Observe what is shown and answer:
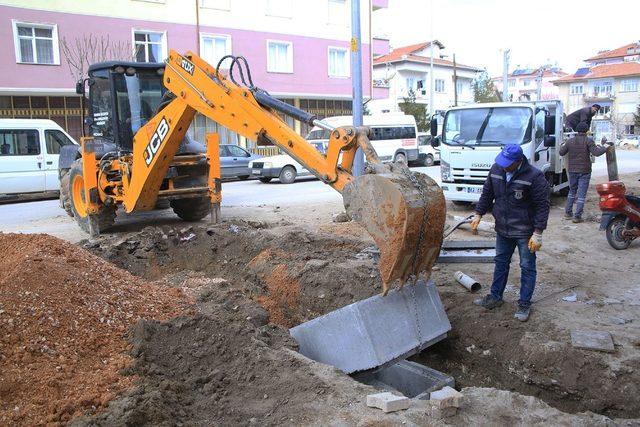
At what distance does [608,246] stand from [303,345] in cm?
607

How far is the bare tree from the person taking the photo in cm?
2275

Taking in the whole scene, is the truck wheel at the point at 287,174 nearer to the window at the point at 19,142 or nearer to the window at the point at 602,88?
the window at the point at 19,142

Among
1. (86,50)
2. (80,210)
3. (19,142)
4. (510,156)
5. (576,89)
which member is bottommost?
(80,210)

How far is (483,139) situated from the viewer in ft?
38.1

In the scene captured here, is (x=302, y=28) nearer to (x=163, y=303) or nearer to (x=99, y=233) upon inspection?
(x=99, y=233)

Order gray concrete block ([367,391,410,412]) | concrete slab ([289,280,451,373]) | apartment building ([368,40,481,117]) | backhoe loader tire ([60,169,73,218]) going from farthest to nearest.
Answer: apartment building ([368,40,481,117]), backhoe loader tire ([60,169,73,218]), concrete slab ([289,280,451,373]), gray concrete block ([367,391,410,412])

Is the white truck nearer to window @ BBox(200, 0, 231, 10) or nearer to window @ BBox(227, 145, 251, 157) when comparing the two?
window @ BBox(227, 145, 251, 157)

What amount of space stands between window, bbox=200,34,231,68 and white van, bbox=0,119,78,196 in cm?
1283

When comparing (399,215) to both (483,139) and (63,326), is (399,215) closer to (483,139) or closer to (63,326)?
(63,326)

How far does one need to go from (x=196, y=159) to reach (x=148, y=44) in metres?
17.5

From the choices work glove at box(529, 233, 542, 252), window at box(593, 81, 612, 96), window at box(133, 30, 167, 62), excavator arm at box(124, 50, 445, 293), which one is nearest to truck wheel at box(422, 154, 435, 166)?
window at box(133, 30, 167, 62)

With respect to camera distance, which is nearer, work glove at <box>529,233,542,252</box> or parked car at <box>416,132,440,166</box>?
work glove at <box>529,233,542,252</box>

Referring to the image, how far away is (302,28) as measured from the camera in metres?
30.0

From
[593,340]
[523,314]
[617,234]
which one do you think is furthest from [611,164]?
[593,340]
